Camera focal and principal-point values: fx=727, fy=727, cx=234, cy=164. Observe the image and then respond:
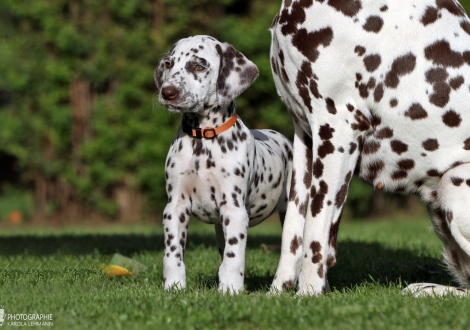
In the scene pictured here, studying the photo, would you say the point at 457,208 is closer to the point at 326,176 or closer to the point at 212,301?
the point at 326,176

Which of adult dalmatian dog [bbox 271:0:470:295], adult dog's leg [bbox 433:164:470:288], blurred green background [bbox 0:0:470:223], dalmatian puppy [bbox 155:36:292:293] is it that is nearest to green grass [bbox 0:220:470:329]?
dalmatian puppy [bbox 155:36:292:293]

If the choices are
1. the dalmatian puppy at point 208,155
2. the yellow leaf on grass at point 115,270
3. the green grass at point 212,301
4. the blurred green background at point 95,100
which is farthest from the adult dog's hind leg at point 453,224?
the blurred green background at point 95,100

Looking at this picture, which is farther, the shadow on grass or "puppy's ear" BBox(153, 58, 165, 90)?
the shadow on grass

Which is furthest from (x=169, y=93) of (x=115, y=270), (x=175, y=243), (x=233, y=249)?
(x=115, y=270)

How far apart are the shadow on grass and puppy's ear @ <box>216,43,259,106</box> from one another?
147 centimetres

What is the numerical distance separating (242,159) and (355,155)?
935mm

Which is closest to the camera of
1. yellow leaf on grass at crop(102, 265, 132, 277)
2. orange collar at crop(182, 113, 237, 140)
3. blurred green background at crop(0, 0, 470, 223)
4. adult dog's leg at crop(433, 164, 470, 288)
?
adult dog's leg at crop(433, 164, 470, 288)

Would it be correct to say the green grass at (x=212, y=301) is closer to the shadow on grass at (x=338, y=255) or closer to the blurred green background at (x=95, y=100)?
the shadow on grass at (x=338, y=255)

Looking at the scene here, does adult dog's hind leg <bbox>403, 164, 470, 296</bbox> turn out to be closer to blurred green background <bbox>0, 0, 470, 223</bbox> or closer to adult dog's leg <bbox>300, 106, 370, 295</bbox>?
adult dog's leg <bbox>300, 106, 370, 295</bbox>

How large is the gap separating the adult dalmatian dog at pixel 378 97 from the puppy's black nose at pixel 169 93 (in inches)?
33.3

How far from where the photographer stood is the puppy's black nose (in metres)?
5.09

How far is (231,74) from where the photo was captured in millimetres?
5488

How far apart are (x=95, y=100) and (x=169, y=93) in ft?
29.0

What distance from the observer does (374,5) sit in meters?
4.65
